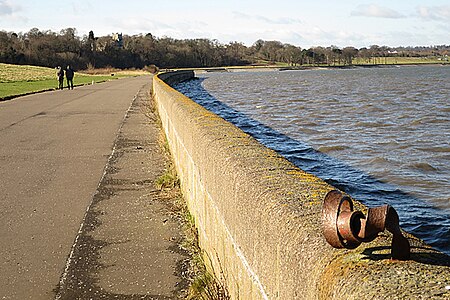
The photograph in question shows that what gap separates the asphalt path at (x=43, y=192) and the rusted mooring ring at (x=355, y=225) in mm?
3072

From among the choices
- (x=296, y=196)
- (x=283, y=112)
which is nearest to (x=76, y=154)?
(x=296, y=196)

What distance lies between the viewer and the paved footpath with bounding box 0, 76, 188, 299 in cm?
467

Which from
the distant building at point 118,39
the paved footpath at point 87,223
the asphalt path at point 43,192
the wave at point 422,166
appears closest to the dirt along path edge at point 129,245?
the paved footpath at point 87,223

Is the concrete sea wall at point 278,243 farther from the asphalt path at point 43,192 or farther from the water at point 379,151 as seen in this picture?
the water at point 379,151

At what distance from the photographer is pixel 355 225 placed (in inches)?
74.8

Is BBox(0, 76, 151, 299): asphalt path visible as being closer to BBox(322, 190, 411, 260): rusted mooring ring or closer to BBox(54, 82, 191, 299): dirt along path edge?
BBox(54, 82, 191, 299): dirt along path edge

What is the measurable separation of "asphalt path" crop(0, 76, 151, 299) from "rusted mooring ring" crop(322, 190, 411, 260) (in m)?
3.07

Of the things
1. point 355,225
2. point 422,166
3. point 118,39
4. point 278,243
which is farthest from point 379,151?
point 118,39

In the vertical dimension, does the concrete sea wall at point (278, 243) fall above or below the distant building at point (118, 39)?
below

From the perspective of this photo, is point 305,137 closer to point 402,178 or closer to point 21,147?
point 402,178

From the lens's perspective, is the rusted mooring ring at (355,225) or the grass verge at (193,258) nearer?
the rusted mooring ring at (355,225)

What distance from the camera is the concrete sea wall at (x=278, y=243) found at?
6.11 feet

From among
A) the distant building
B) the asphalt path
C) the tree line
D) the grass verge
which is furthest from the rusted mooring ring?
the distant building

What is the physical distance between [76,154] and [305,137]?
891 cm
